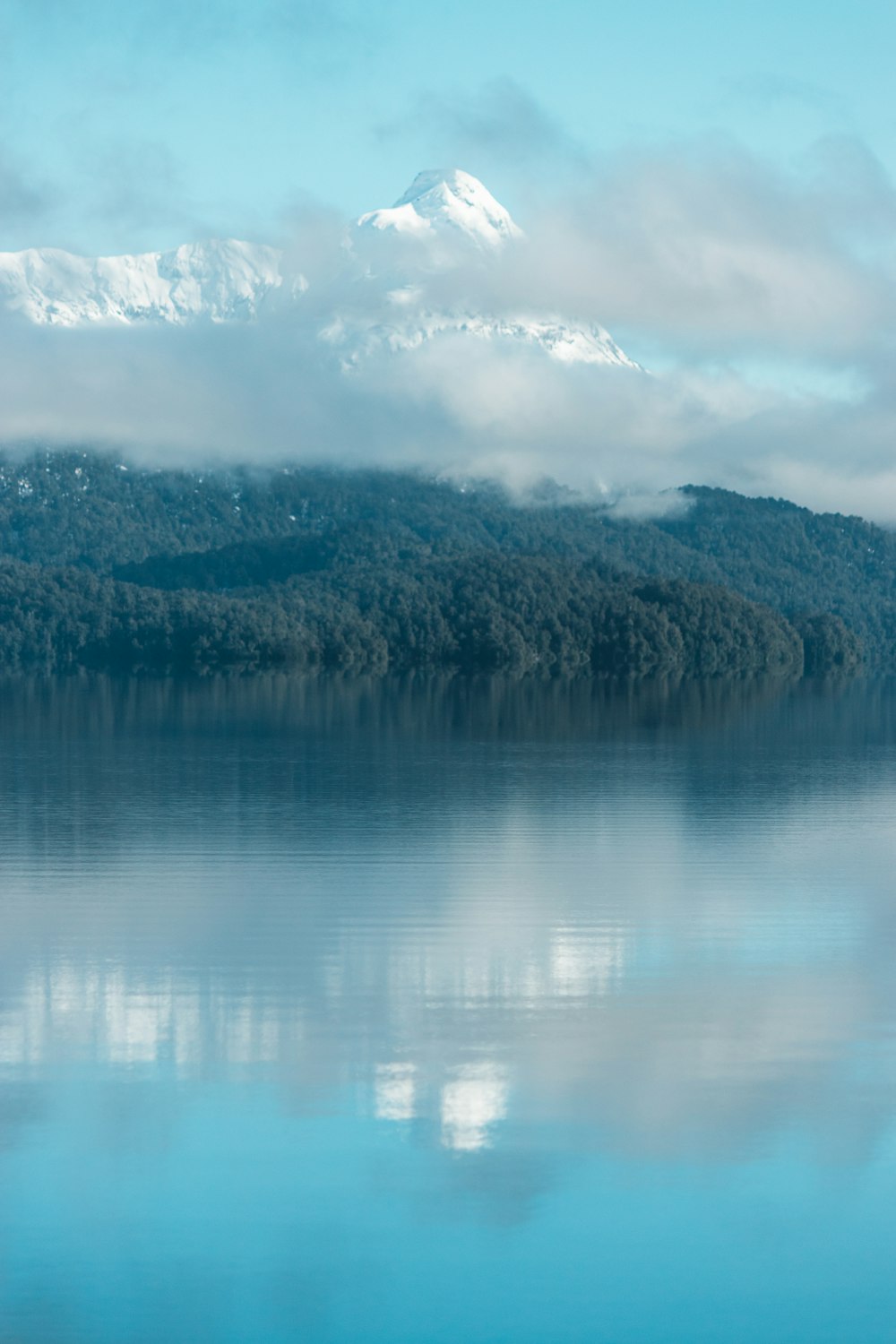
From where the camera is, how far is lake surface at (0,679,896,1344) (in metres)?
15.8

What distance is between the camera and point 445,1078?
2108 cm

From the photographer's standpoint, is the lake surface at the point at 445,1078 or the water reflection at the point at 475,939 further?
the water reflection at the point at 475,939

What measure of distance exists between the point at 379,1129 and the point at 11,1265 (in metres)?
4.78

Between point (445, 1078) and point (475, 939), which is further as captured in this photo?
point (475, 939)

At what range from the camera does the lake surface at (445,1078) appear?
1577cm

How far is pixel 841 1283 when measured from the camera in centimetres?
1605

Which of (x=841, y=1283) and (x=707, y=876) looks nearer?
(x=841, y=1283)

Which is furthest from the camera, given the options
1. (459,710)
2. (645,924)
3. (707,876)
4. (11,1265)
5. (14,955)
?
(459,710)

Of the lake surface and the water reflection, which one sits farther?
the water reflection

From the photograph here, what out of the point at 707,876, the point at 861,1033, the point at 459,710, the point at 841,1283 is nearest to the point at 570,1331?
the point at 841,1283

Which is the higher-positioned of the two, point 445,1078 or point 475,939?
point 475,939

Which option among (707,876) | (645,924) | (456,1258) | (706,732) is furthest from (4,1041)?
(706,732)

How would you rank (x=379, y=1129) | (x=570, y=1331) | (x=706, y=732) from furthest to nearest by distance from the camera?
(x=706, y=732) → (x=379, y=1129) → (x=570, y=1331)

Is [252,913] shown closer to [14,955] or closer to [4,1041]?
[14,955]
